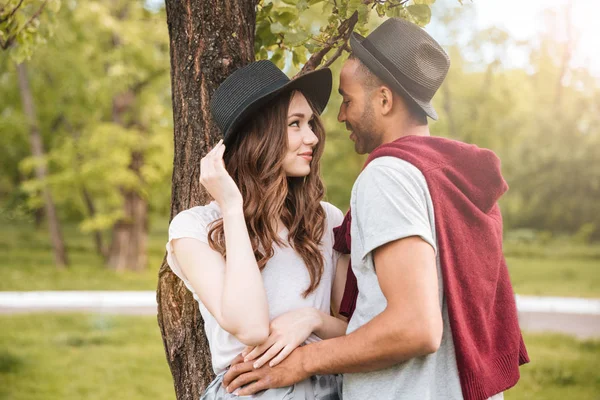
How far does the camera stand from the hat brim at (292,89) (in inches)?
88.4

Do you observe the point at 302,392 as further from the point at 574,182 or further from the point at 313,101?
the point at 574,182

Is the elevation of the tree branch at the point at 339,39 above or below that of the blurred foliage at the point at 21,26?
below

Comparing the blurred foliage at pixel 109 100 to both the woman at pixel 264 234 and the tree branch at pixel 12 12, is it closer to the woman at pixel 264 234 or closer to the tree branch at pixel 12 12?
the tree branch at pixel 12 12

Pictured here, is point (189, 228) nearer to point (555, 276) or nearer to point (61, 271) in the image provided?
point (555, 276)

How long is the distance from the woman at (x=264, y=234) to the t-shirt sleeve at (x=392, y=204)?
0.43m

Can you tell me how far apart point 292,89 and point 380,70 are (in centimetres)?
36

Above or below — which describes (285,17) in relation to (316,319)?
above

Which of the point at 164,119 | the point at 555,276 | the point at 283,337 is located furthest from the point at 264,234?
the point at 555,276

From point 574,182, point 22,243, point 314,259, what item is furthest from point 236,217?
point 22,243

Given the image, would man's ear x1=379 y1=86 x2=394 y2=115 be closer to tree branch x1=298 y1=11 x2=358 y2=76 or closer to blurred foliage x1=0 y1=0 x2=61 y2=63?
tree branch x1=298 y1=11 x2=358 y2=76

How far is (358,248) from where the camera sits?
1.91 metres

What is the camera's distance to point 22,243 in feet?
81.0

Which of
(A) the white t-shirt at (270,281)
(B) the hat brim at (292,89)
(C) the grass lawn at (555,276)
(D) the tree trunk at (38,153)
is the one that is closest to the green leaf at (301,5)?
(B) the hat brim at (292,89)

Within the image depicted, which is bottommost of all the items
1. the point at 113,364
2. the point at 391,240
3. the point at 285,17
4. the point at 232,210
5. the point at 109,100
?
the point at 113,364
